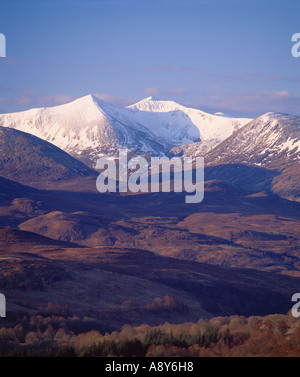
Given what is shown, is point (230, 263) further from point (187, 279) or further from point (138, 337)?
point (138, 337)

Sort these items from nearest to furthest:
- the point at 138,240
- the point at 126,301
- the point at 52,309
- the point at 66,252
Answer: the point at 52,309 → the point at 126,301 → the point at 66,252 → the point at 138,240

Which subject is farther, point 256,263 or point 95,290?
point 256,263

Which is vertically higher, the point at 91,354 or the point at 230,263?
the point at 91,354

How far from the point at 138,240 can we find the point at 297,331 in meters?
139

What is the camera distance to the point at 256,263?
452 feet

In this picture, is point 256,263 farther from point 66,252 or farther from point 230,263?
point 66,252

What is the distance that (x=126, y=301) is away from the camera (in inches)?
2287

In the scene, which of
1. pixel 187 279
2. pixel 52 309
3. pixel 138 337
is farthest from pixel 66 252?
pixel 138 337

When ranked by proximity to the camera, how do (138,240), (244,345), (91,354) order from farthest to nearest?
(138,240)
(244,345)
(91,354)

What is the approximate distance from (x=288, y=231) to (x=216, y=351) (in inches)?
6455

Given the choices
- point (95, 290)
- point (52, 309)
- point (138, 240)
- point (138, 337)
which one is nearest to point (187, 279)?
point (95, 290)

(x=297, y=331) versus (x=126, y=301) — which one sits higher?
(x=297, y=331)

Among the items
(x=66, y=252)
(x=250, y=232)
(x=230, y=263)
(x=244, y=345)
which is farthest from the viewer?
(x=250, y=232)

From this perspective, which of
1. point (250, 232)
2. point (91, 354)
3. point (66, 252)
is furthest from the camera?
point (250, 232)
